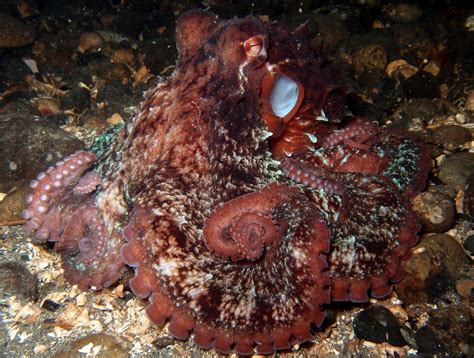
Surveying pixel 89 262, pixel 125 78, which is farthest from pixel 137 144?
pixel 125 78

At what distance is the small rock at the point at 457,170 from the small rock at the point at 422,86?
1728 millimetres

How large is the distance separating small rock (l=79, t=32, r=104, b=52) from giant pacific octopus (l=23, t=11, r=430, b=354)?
647cm

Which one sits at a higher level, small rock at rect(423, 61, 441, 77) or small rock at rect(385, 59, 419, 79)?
small rock at rect(385, 59, 419, 79)

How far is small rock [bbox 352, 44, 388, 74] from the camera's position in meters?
6.89

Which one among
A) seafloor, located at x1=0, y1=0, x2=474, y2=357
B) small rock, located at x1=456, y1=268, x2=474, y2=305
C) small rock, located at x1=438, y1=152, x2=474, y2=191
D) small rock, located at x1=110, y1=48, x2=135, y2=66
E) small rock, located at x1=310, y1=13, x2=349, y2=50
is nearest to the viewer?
seafloor, located at x1=0, y1=0, x2=474, y2=357

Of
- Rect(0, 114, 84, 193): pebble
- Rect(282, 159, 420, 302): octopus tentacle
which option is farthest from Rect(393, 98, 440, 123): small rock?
Rect(0, 114, 84, 193): pebble

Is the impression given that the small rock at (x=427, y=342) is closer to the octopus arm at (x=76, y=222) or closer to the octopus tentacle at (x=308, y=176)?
the octopus tentacle at (x=308, y=176)

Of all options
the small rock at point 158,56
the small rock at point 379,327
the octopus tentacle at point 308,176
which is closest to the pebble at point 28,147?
the small rock at point 158,56

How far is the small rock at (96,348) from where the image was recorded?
326cm

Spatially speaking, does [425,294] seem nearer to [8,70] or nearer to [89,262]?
[89,262]

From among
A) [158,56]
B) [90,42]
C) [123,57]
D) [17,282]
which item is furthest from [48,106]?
[17,282]

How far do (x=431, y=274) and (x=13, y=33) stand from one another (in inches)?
386

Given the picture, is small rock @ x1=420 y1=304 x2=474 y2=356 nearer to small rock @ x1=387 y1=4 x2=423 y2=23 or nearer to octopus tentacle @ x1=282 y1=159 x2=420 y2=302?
octopus tentacle @ x1=282 y1=159 x2=420 y2=302

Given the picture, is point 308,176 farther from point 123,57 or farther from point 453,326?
point 123,57
